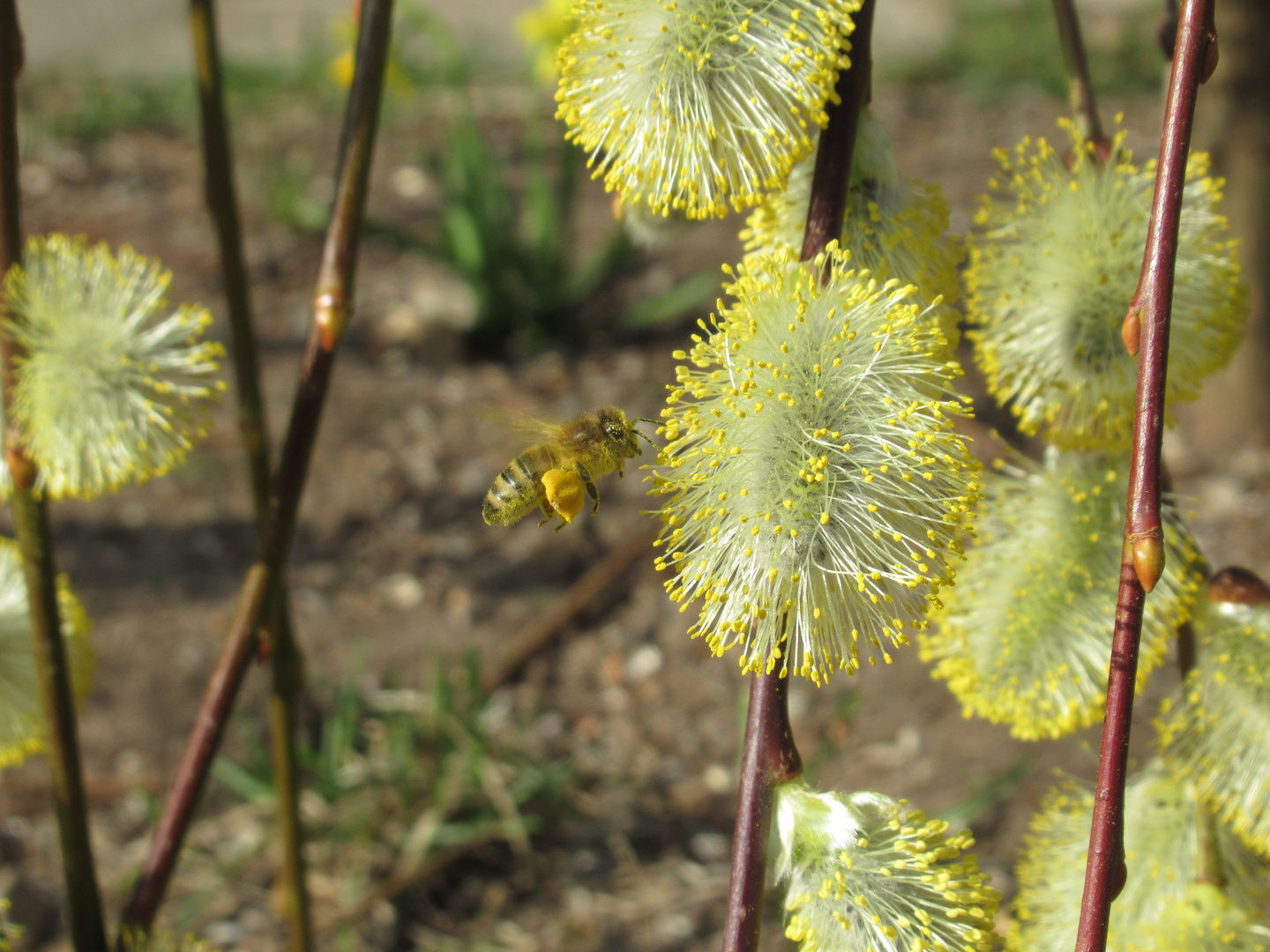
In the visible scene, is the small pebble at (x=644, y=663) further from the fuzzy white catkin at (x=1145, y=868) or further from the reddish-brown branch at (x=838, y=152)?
the reddish-brown branch at (x=838, y=152)

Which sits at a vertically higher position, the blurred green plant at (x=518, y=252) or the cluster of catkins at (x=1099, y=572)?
the blurred green plant at (x=518, y=252)

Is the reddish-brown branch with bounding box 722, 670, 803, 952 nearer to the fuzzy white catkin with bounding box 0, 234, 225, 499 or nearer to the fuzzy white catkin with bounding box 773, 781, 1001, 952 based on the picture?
the fuzzy white catkin with bounding box 773, 781, 1001, 952

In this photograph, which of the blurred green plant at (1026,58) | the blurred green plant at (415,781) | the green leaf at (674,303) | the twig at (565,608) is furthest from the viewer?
the blurred green plant at (1026,58)

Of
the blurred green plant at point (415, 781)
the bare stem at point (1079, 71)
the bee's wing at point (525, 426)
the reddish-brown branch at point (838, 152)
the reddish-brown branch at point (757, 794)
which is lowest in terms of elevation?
the blurred green plant at point (415, 781)

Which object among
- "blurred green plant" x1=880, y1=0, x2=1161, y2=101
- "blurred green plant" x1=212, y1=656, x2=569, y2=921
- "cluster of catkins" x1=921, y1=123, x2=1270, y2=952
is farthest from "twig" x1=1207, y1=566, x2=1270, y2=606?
"blurred green plant" x1=880, y1=0, x2=1161, y2=101

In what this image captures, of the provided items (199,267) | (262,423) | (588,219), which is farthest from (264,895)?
(588,219)

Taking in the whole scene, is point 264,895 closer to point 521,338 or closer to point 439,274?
point 521,338

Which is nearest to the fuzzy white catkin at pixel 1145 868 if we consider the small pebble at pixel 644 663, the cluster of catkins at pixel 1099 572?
the cluster of catkins at pixel 1099 572
